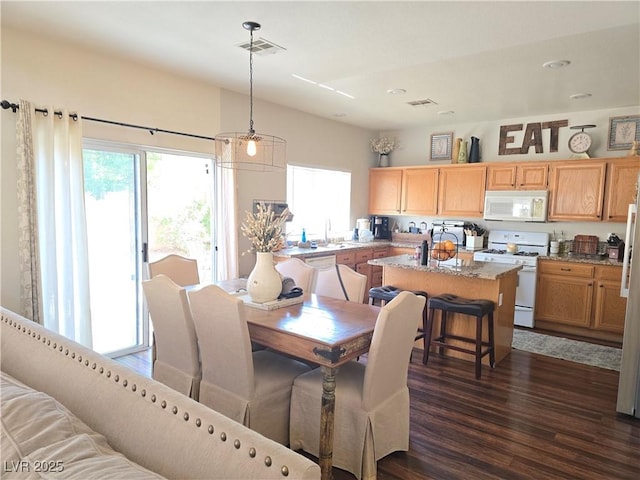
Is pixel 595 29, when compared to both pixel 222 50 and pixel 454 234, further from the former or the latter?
pixel 454 234

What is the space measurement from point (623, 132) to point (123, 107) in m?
5.63

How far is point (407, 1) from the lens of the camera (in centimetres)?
245

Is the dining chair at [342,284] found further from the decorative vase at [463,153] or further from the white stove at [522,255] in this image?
the decorative vase at [463,153]

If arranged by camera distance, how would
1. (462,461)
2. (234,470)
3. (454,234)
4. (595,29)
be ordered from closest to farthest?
(234,470)
(462,461)
(595,29)
(454,234)

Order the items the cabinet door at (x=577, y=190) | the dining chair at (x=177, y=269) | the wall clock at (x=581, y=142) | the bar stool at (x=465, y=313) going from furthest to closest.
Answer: the wall clock at (x=581, y=142) < the cabinet door at (x=577, y=190) < the bar stool at (x=465, y=313) < the dining chair at (x=177, y=269)

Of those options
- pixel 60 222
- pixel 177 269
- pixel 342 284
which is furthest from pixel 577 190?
pixel 60 222

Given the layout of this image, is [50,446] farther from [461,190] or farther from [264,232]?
[461,190]

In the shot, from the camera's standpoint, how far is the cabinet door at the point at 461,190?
5763mm

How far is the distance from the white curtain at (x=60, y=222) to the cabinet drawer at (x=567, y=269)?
499 cm

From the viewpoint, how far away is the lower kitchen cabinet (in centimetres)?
459

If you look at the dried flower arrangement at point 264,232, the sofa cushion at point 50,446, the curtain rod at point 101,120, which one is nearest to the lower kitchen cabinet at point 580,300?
the dried flower arrangement at point 264,232

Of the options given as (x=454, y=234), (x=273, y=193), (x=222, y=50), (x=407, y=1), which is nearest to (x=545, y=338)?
(x=454, y=234)

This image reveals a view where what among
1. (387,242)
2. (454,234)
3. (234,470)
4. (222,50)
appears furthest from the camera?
(387,242)

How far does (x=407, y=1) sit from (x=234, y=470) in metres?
2.58
